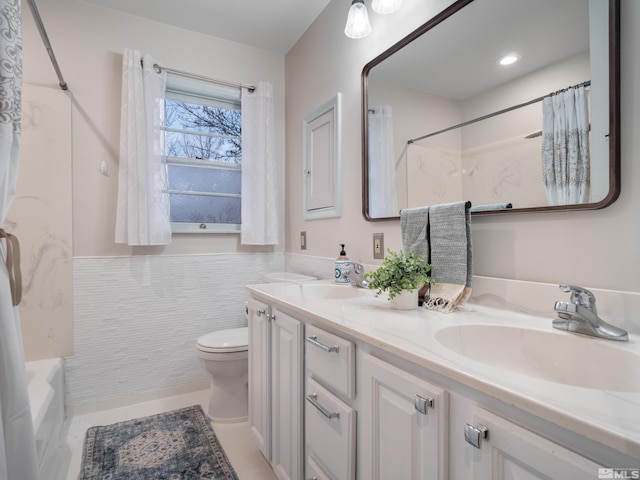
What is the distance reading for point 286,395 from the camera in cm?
131

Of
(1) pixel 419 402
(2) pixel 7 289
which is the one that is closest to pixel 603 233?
(1) pixel 419 402

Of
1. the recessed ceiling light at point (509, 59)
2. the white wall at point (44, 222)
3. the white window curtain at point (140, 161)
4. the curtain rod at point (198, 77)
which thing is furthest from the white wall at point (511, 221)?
the white wall at point (44, 222)

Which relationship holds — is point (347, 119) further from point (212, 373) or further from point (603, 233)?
point (212, 373)

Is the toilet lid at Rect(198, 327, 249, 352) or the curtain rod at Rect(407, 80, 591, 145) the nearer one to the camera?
the curtain rod at Rect(407, 80, 591, 145)

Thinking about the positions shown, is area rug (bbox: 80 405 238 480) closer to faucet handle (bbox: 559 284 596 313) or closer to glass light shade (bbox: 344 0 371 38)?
faucet handle (bbox: 559 284 596 313)

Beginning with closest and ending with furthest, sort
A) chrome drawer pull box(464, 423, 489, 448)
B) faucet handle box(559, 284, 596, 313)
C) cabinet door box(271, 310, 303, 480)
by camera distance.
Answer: chrome drawer pull box(464, 423, 489, 448)
faucet handle box(559, 284, 596, 313)
cabinet door box(271, 310, 303, 480)

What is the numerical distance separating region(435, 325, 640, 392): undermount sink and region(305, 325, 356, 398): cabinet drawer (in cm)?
26

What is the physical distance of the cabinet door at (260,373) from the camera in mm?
1479

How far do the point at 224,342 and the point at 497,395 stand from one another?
169 cm

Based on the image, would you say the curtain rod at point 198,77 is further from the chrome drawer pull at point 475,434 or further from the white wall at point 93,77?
the chrome drawer pull at point 475,434

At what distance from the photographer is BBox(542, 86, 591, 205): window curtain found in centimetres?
93

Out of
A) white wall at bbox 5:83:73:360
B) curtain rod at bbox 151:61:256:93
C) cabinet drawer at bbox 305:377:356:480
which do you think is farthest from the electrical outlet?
white wall at bbox 5:83:73:360

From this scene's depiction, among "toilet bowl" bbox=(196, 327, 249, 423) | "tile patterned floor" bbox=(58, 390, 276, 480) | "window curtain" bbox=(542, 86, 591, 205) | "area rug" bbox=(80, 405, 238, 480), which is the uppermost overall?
"window curtain" bbox=(542, 86, 591, 205)

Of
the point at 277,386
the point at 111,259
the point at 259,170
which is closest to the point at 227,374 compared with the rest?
the point at 277,386
